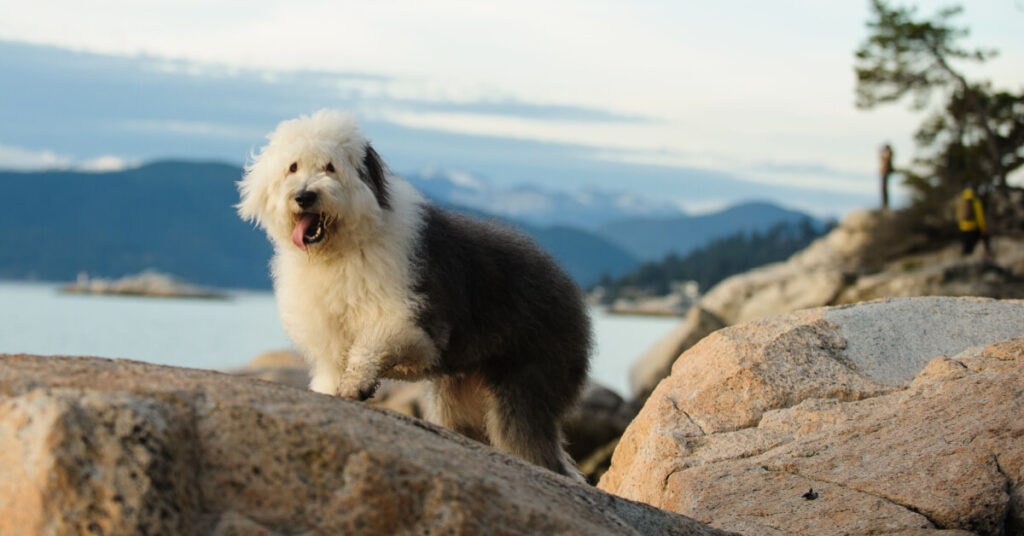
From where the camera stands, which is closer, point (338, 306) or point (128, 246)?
point (338, 306)

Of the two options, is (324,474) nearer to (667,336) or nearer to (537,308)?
(537,308)

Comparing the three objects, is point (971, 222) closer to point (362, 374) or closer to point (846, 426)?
point (846, 426)

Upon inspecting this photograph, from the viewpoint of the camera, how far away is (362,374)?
6863mm

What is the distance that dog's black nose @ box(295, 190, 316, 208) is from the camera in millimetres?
6969

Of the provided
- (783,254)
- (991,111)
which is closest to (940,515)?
(991,111)

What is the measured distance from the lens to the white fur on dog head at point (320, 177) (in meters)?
7.02

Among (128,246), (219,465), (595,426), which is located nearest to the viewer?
(219,465)

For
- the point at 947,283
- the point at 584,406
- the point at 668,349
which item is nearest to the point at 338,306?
the point at 584,406

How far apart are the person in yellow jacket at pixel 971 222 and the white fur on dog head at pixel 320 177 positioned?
29.1 metres

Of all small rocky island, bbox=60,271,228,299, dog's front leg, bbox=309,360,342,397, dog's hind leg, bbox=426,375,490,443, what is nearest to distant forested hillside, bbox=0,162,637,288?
small rocky island, bbox=60,271,228,299

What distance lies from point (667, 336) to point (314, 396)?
23342mm

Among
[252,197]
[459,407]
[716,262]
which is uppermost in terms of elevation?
[252,197]

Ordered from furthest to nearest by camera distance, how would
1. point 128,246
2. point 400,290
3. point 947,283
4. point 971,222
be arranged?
1. point 128,246
2. point 971,222
3. point 947,283
4. point 400,290

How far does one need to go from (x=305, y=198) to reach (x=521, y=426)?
2422 millimetres
